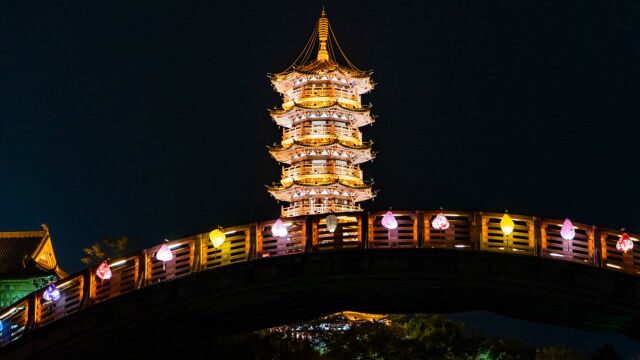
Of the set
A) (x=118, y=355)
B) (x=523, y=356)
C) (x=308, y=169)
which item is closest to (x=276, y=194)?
(x=308, y=169)

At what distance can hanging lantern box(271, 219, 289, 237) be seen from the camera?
19.9m

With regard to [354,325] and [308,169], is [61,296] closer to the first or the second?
[354,325]

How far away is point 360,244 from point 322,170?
99.2 feet

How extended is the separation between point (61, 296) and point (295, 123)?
30.5 metres

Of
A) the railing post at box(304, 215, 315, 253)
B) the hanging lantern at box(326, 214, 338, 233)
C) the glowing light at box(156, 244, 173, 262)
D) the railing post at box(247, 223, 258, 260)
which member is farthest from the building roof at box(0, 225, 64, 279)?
the hanging lantern at box(326, 214, 338, 233)

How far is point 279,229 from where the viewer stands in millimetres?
19953

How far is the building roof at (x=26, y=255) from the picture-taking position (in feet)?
131

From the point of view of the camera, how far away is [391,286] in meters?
19.9

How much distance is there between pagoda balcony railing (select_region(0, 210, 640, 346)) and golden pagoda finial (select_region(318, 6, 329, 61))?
33.8 metres

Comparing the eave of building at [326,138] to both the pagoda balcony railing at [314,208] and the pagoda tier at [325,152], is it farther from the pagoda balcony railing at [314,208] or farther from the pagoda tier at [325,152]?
the pagoda balcony railing at [314,208]

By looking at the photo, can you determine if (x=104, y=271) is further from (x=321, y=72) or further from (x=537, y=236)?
(x=321, y=72)

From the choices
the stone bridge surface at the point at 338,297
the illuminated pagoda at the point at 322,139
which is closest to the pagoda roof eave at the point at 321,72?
the illuminated pagoda at the point at 322,139

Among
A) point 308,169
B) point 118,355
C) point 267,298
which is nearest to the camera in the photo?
point 267,298

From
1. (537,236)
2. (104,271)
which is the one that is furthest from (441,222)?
(104,271)
